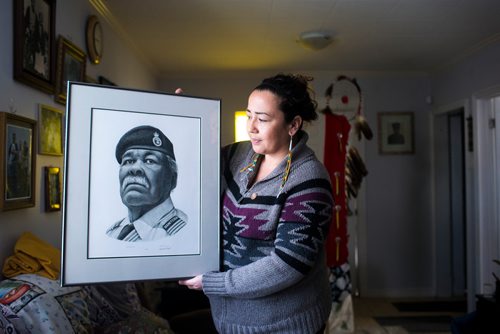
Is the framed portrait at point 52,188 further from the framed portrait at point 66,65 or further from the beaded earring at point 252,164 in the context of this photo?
the beaded earring at point 252,164

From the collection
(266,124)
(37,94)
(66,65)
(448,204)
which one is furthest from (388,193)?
(266,124)

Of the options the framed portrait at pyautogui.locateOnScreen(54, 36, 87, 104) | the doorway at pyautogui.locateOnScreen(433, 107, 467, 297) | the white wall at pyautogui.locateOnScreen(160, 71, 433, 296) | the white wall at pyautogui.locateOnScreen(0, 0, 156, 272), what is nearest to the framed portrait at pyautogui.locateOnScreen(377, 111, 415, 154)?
the white wall at pyautogui.locateOnScreen(160, 71, 433, 296)

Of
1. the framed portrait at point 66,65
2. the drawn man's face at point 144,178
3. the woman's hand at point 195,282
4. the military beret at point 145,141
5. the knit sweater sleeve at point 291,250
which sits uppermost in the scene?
the framed portrait at point 66,65

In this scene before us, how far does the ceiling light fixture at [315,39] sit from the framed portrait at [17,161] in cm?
219

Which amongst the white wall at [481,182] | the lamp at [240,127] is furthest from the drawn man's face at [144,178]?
the white wall at [481,182]

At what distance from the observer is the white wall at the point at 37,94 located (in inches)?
68.5

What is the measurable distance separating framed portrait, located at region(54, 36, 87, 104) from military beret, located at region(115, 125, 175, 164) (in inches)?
48.3

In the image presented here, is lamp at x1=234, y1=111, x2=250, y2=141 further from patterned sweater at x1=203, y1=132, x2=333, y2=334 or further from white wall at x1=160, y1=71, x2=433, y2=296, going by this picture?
patterned sweater at x1=203, y1=132, x2=333, y2=334

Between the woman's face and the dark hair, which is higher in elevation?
the dark hair

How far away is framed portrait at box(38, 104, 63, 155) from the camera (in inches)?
80.5

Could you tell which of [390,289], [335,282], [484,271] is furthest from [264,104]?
[390,289]

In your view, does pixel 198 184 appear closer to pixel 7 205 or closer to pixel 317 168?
pixel 317 168

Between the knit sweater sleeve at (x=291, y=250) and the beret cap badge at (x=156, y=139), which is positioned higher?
the beret cap badge at (x=156, y=139)

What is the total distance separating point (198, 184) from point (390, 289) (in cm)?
413
